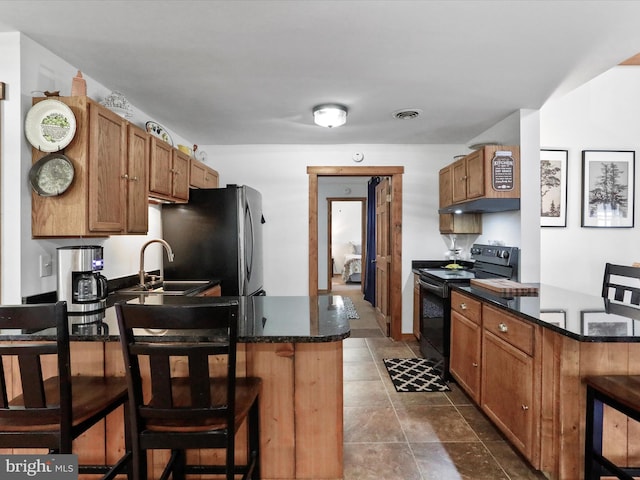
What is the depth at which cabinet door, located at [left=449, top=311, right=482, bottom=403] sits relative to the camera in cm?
255

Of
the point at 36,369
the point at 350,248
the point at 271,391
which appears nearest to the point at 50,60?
the point at 36,369

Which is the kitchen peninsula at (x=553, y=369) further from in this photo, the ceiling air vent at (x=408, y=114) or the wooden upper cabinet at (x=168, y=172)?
the wooden upper cabinet at (x=168, y=172)

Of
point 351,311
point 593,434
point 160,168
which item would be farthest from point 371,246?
point 593,434

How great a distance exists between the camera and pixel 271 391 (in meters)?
1.68

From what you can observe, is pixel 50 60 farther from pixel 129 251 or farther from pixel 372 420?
pixel 372 420

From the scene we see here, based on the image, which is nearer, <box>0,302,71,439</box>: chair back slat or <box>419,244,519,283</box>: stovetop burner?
<box>0,302,71,439</box>: chair back slat

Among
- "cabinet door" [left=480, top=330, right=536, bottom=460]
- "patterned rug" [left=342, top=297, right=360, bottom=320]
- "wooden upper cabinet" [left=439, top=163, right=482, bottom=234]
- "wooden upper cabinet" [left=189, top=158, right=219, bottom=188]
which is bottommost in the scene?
"patterned rug" [left=342, top=297, right=360, bottom=320]

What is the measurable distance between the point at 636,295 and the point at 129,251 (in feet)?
11.9

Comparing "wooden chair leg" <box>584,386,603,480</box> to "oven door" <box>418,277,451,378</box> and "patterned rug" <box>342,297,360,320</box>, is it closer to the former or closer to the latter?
"oven door" <box>418,277,451,378</box>

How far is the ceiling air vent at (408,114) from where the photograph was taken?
313 centimetres

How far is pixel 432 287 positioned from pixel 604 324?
1676 millimetres

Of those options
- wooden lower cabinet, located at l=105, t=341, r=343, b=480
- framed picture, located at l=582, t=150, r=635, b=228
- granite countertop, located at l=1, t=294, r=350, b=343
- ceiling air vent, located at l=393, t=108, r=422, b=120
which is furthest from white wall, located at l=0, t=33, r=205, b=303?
framed picture, located at l=582, t=150, r=635, b=228

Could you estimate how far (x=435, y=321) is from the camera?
3.33m

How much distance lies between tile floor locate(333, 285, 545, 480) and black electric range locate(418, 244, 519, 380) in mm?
405
